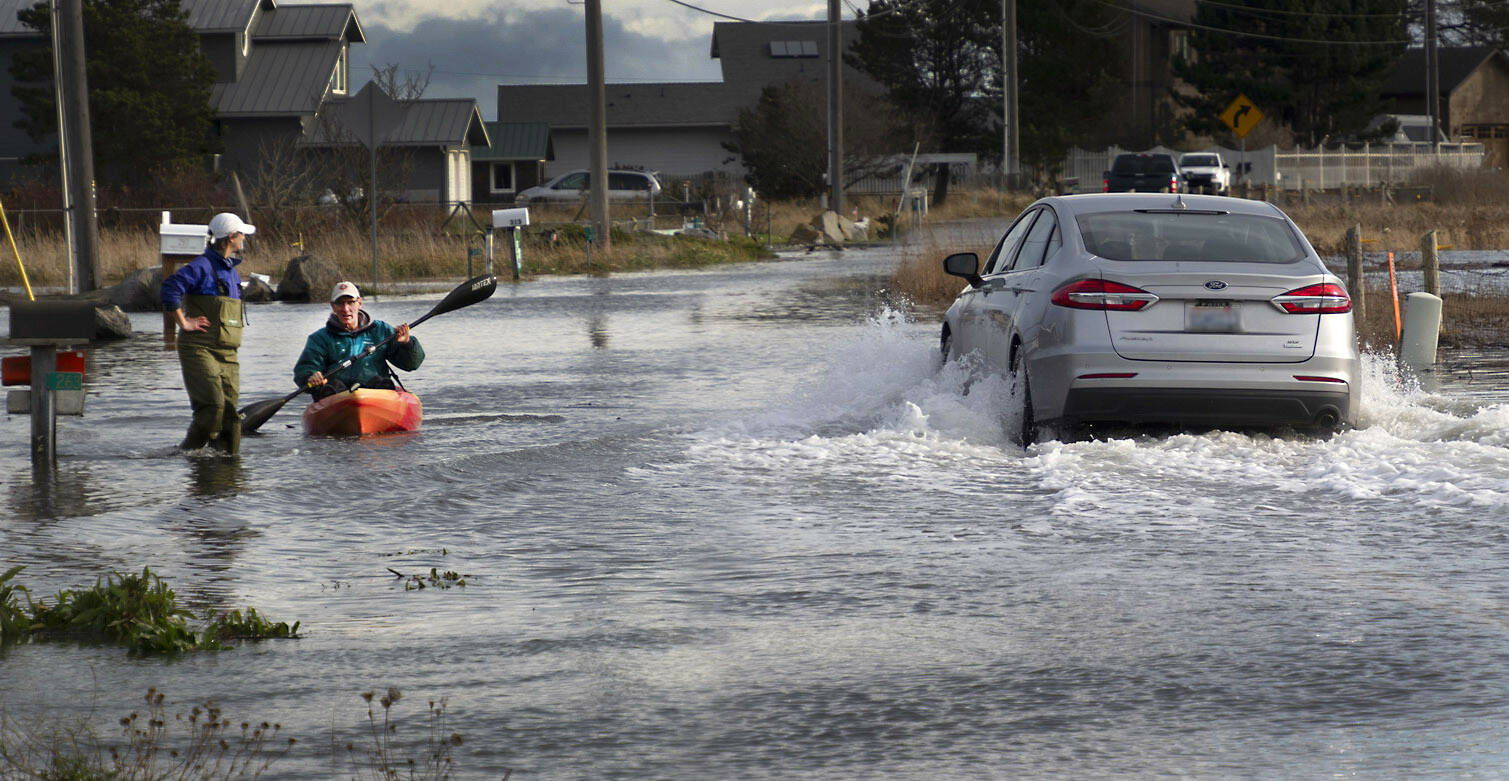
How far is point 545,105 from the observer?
91188 millimetres

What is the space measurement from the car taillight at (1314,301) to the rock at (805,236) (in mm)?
38544

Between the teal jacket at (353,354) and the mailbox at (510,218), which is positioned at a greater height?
the mailbox at (510,218)

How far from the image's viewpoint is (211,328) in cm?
1188

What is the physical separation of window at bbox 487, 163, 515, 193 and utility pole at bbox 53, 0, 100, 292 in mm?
49352

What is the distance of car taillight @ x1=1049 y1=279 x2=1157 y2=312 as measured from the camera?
1027 cm

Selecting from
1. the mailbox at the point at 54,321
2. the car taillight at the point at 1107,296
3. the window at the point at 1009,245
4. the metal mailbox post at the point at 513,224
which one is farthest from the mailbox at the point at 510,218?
the car taillight at the point at 1107,296

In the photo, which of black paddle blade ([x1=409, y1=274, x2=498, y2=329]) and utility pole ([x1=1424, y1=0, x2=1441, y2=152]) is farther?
utility pole ([x1=1424, y1=0, x2=1441, y2=152])

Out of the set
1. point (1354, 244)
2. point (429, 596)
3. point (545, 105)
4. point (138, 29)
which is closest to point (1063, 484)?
point (429, 596)

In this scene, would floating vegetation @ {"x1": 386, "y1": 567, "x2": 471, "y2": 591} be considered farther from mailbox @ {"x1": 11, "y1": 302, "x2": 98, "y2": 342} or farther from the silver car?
the silver car

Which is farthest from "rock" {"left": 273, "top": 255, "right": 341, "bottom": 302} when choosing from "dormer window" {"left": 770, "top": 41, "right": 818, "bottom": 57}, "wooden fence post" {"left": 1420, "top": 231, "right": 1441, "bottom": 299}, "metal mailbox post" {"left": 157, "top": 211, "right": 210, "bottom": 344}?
"dormer window" {"left": 770, "top": 41, "right": 818, "bottom": 57}

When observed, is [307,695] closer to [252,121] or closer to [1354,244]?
[1354,244]

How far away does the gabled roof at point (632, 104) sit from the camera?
86.8 meters

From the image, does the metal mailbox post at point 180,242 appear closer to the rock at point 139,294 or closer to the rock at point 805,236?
the rock at point 139,294

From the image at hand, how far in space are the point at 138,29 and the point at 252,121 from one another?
6.98 meters
